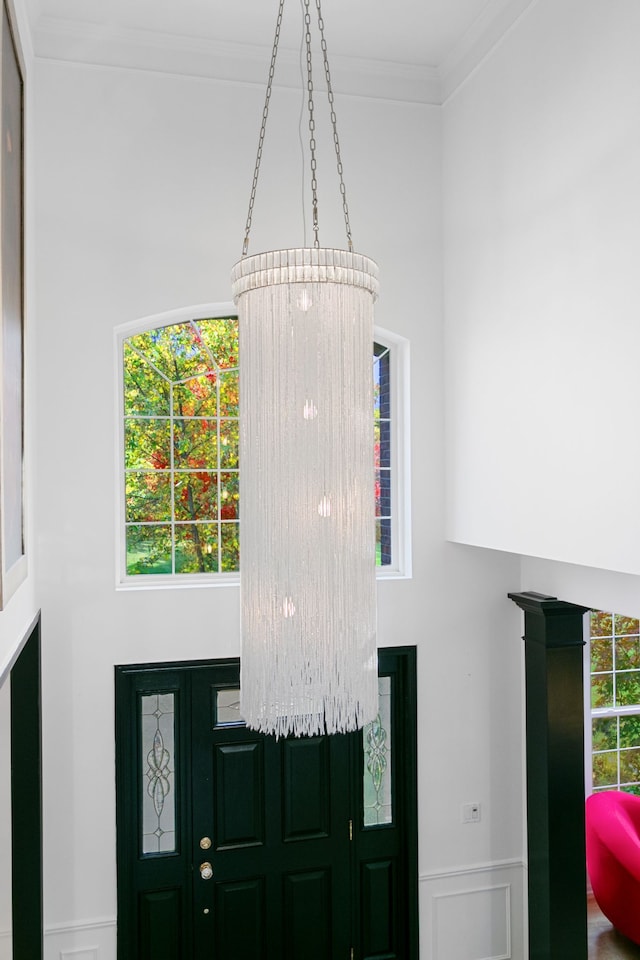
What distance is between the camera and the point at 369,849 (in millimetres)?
3781

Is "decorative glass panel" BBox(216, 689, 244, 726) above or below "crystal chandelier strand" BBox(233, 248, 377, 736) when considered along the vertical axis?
below

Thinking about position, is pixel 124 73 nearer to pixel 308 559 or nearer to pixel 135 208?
pixel 135 208

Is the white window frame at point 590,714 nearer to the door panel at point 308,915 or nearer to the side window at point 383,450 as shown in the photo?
the side window at point 383,450

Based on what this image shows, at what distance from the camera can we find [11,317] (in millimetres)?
2410

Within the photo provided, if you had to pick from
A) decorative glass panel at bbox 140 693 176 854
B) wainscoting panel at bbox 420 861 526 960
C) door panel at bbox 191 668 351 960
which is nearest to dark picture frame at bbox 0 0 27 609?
decorative glass panel at bbox 140 693 176 854

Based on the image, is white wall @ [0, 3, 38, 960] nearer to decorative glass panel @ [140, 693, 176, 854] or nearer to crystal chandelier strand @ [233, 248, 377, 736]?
decorative glass panel @ [140, 693, 176, 854]

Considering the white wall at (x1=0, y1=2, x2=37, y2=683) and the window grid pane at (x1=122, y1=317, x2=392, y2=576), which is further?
the window grid pane at (x1=122, y1=317, x2=392, y2=576)

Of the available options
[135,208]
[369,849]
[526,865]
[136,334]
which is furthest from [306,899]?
[135,208]

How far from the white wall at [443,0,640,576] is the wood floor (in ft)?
8.72

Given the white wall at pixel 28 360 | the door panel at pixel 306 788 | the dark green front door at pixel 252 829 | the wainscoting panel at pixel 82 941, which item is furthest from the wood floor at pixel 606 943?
the white wall at pixel 28 360

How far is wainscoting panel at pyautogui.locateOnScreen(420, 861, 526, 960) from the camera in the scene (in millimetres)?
3811

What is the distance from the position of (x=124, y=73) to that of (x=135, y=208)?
23.2 inches

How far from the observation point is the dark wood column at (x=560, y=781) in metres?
3.53

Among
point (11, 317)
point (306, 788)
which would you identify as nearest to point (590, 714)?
point (306, 788)
